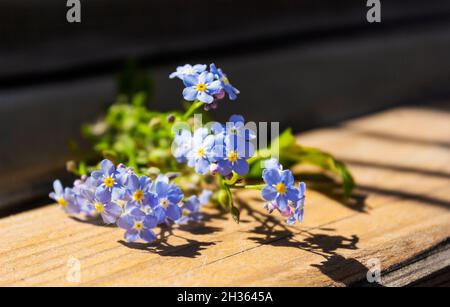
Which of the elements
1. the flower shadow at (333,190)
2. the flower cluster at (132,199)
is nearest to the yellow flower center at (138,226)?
the flower cluster at (132,199)

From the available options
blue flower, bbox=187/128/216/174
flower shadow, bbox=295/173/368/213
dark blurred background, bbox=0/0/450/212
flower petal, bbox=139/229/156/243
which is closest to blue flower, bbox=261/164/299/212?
blue flower, bbox=187/128/216/174

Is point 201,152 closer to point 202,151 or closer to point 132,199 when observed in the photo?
point 202,151

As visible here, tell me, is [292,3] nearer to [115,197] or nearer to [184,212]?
[184,212]

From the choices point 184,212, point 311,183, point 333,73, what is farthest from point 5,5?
point 333,73

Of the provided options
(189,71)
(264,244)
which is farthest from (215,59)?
(264,244)

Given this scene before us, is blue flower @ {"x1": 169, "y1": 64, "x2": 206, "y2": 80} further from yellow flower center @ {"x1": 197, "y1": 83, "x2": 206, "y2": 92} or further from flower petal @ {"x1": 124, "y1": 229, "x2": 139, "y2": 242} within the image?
flower petal @ {"x1": 124, "y1": 229, "x2": 139, "y2": 242}

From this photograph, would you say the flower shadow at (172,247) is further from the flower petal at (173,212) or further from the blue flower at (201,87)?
the blue flower at (201,87)

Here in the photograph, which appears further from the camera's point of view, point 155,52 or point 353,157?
point 155,52
